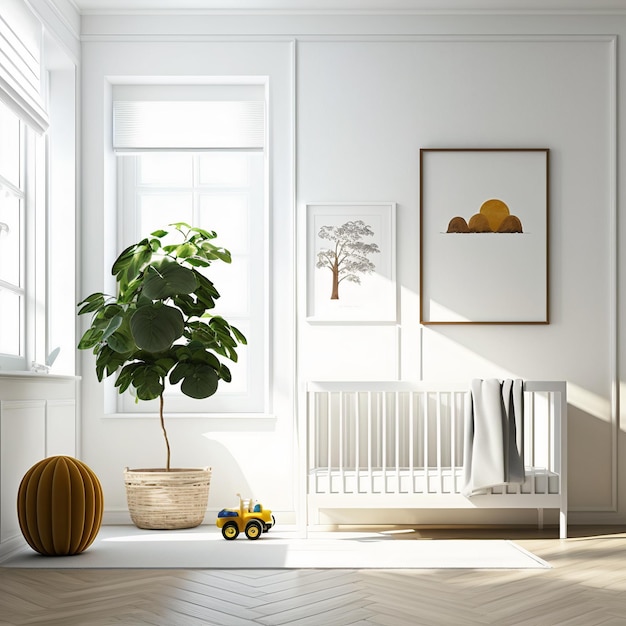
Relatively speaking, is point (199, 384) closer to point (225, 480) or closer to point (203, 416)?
point (203, 416)

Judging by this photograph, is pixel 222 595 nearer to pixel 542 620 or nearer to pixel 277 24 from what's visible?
pixel 542 620

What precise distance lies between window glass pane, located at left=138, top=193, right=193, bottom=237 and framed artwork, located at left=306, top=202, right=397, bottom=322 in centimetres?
68

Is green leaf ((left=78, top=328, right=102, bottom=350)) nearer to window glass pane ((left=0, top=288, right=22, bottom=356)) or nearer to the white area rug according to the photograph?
window glass pane ((left=0, top=288, right=22, bottom=356))

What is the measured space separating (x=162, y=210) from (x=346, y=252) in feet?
3.29

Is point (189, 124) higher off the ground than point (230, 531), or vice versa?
point (189, 124)

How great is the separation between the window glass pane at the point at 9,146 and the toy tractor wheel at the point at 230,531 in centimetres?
176

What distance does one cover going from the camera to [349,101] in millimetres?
4328

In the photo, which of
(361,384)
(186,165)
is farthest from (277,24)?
(361,384)

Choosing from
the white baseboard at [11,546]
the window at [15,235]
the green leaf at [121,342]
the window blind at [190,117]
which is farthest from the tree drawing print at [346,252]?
the white baseboard at [11,546]

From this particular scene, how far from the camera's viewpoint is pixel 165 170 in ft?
14.9

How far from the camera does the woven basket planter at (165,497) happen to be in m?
3.94

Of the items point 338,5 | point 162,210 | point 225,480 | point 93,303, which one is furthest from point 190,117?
point 225,480

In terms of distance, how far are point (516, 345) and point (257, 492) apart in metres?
1.45

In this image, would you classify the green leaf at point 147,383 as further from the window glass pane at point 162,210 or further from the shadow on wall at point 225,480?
the window glass pane at point 162,210
